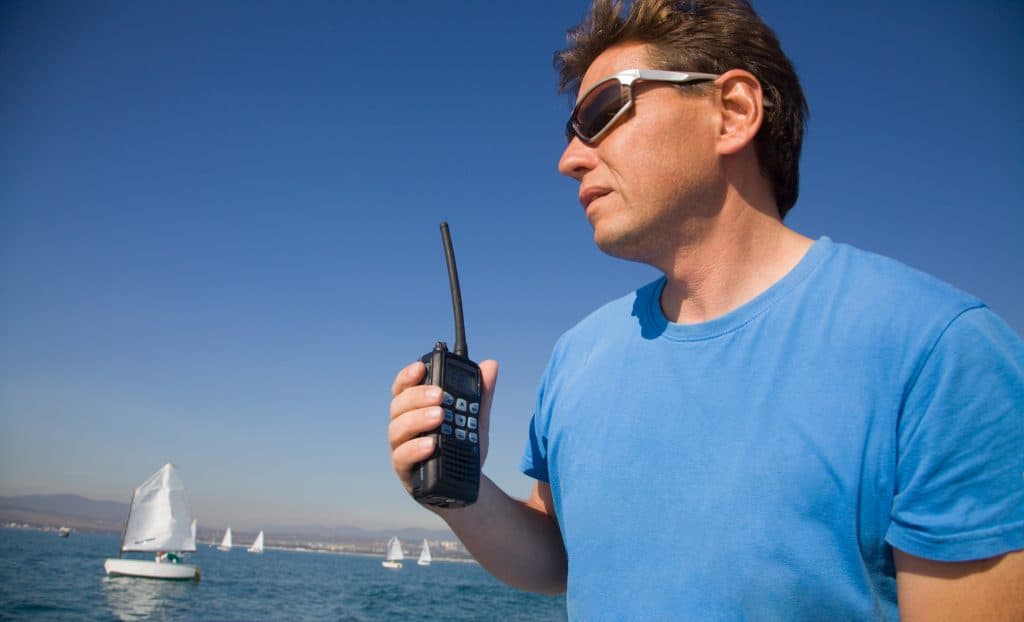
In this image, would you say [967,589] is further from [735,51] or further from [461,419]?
[735,51]

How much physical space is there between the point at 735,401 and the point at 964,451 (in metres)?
0.41

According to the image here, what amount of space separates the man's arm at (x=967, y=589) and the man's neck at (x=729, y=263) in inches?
26.7

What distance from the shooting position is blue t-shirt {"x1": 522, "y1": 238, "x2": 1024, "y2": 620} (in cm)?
104

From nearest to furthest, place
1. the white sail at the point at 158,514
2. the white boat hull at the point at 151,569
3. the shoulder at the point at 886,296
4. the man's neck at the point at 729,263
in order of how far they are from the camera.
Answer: the shoulder at the point at 886,296 < the man's neck at the point at 729,263 < the white sail at the point at 158,514 < the white boat hull at the point at 151,569

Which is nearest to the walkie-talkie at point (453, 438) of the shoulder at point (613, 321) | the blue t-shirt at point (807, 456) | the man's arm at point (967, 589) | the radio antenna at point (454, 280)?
the radio antenna at point (454, 280)

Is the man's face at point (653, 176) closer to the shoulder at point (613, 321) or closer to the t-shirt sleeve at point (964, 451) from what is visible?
the shoulder at point (613, 321)

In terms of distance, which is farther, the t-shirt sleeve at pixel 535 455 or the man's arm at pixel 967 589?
the t-shirt sleeve at pixel 535 455

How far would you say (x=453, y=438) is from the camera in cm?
152

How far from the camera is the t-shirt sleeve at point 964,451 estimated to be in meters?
1.00

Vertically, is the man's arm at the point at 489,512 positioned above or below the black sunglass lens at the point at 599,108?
below

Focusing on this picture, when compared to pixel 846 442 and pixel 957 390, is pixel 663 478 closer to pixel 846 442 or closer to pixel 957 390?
pixel 846 442

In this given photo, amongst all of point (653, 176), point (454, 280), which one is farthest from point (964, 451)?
point (454, 280)

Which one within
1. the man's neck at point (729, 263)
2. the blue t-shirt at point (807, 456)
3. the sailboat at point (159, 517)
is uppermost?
the man's neck at point (729, 263)

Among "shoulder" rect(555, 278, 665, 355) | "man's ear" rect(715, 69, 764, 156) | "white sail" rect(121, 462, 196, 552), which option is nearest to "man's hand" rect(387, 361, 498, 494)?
"shoulder" rect(555, 278, 665, 355)
